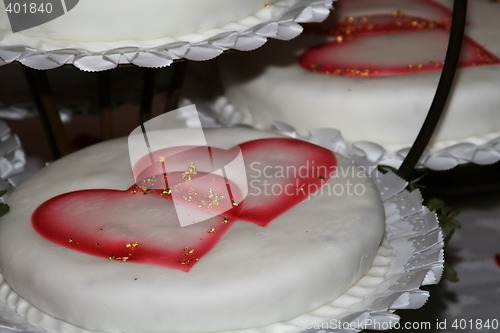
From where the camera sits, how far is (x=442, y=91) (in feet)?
4.39

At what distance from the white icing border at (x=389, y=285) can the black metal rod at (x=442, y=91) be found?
13cm

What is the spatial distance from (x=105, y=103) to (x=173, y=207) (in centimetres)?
51

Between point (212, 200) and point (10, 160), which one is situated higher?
point (212, 200)

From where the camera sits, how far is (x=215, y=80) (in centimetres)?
Answer: 177

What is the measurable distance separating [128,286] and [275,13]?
512 millimetres

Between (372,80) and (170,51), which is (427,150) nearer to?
(372,80)

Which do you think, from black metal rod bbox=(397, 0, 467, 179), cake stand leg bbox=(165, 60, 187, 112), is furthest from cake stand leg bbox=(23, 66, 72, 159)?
black metal rod bbox=(397, 0, 467, 179)

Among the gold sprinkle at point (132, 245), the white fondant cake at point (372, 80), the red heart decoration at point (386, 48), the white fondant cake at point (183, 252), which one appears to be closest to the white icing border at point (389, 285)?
the white fondant cake at point (183, 252)

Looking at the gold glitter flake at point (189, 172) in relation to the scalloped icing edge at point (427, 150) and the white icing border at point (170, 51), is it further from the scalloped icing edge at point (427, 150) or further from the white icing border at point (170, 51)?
the scalloped icing edge at point (427, 150)

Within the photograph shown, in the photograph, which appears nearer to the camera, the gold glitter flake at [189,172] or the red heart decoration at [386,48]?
the gold glitter flake at [189,172]

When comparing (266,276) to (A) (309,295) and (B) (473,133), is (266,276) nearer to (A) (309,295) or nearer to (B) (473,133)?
(A) (309,295)

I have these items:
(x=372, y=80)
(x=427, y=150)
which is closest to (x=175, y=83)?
(x=372, y=80)

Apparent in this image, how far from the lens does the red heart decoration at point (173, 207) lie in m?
1.03

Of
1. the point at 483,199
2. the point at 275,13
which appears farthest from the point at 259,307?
the point at 483,199
